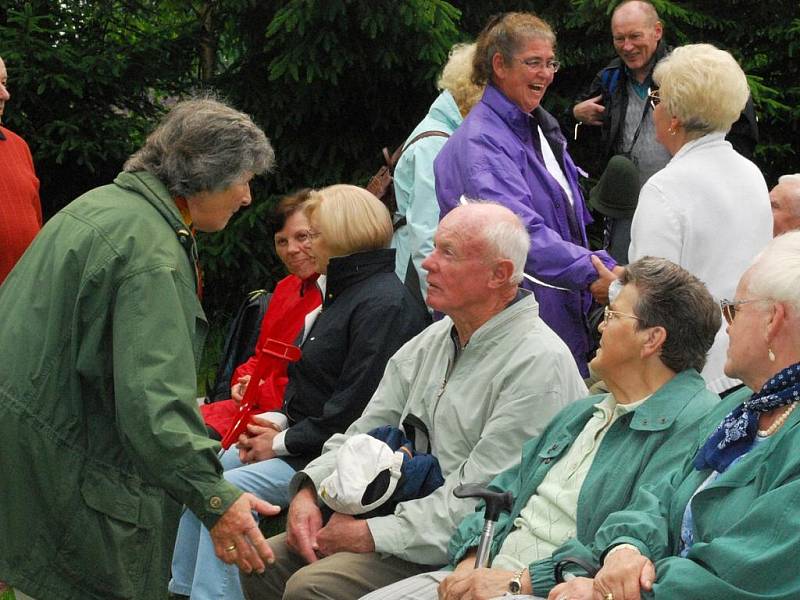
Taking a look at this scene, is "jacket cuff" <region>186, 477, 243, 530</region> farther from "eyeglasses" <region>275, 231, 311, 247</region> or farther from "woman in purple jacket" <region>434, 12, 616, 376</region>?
"eyeglasses" <region>275, 231, 311, 247</region>

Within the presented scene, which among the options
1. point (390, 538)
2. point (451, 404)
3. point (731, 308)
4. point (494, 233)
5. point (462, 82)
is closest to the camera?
point (731, 308)

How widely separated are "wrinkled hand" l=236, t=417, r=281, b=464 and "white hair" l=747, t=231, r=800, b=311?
244 cm

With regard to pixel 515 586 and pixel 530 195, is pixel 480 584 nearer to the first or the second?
pixel 515 586

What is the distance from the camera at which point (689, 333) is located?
12.2 feet

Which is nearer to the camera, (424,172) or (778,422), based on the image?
(778,422)

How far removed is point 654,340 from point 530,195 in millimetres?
1466

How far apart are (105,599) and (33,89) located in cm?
550

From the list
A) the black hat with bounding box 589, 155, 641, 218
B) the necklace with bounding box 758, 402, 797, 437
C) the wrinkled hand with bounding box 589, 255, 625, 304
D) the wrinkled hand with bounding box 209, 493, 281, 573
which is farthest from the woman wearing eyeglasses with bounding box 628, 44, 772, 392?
the wrinkled hand with bounding box 209, 493, 281, 573

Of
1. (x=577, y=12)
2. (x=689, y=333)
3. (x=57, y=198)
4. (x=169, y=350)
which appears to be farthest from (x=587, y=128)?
(x=57, y=198)

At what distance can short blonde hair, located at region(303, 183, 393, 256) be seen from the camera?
16.7ft

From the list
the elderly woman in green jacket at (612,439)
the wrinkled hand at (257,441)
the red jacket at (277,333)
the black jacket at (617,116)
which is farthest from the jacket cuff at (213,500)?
the black jacket at (617,116)

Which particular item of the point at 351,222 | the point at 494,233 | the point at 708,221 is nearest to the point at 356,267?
the point at 351,222

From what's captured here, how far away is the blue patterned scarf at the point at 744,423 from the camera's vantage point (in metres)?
3.08

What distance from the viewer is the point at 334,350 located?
5.03 meters
